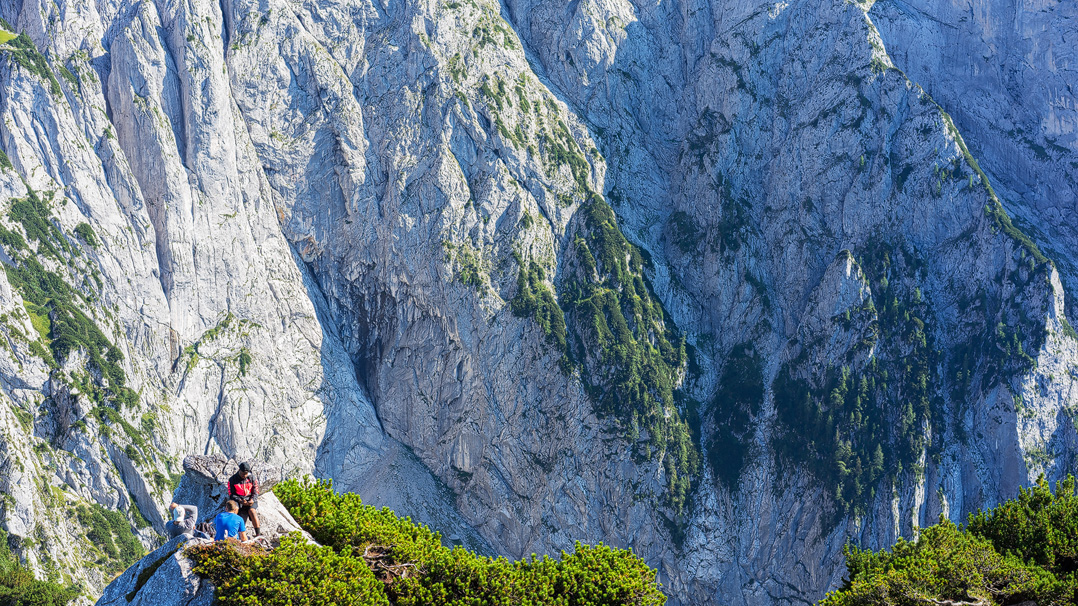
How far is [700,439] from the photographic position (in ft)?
288

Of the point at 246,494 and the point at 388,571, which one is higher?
the point at 246,494

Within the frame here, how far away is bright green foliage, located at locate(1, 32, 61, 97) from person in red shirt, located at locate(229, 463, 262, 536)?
7096 cm

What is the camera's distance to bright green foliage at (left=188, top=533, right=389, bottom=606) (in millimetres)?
23516

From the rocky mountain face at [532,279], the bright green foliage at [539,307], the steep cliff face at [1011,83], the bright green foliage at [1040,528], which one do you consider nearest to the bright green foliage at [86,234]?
the rocky mountain face at [532,279]

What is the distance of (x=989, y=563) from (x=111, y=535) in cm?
6891

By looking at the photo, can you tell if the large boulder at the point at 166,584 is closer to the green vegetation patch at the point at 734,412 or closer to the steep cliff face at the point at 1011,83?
the green vegetation patch at the point at 734,412

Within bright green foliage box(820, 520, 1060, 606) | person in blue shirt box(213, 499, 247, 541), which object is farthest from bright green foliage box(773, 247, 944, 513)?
person in blue shirt box(213, 499, 247, 541)

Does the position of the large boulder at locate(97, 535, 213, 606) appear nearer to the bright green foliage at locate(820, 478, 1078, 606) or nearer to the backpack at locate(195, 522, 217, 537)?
the backpack at locate(195, 522, 217, 537)

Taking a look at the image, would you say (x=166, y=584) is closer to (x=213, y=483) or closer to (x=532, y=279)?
(x=213, y=483)

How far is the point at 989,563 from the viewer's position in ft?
84.4

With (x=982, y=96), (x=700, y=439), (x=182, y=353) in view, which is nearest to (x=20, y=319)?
(x=182, y=353)

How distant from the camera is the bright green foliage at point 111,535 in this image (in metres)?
67.8

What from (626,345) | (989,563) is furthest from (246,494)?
(626,345)

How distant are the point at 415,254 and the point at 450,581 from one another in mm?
63750
